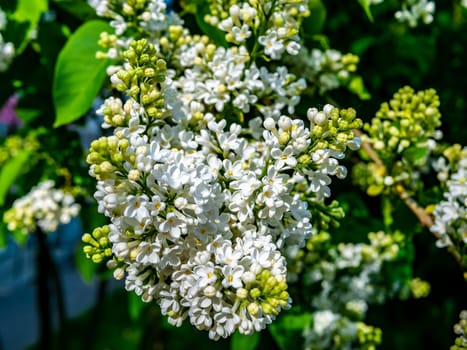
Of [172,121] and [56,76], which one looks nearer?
[172,121]

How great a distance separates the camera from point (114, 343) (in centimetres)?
546

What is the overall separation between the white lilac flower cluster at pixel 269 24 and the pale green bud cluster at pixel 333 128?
0.25m

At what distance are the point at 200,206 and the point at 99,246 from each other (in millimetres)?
216

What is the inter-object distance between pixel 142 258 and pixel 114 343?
4.86m

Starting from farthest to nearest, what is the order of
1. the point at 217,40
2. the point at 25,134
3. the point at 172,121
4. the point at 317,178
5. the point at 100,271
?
the point at 100,271, the point at 25,134, the point at 217,40, the point at 172,121, the point at 317,178

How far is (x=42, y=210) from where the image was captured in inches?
92.4

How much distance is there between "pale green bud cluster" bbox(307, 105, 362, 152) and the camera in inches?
39.4

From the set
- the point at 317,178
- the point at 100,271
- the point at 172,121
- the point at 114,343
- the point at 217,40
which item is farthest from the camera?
the point at 114,343

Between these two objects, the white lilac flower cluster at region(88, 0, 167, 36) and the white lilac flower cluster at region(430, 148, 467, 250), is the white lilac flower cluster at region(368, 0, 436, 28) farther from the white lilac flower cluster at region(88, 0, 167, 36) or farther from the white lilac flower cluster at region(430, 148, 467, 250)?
the white lilac flower cluster at region(88, 0, 167, 36)

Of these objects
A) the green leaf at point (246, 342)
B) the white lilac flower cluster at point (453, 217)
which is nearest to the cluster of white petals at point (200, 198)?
the white lilac flower cluster at point (453, 217)

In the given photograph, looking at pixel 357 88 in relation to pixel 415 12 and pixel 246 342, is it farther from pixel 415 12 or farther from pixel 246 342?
pixel 246 342

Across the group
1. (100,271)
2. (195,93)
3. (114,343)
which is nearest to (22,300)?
(114,343)

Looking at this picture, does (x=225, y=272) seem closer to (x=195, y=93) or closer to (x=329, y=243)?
(x=195, y=93)

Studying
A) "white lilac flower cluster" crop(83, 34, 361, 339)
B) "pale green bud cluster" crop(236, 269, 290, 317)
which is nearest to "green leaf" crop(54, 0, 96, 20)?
"white lilac flower cluster" crop(83, 34, 361, 339)
